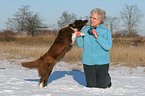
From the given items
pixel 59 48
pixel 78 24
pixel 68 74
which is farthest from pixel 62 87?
pixel 68 74

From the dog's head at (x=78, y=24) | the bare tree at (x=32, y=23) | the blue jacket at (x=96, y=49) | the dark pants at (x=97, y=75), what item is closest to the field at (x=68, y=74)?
the dark pants at (x=97, y=75)

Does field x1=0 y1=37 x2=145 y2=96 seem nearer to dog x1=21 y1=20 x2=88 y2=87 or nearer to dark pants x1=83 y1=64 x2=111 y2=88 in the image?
dark pants x1=83 y1=64 x2=111 y2=88

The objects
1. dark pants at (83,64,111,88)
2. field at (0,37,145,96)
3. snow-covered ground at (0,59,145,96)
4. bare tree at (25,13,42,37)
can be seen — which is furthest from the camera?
bare tree at (25,13,42,37)

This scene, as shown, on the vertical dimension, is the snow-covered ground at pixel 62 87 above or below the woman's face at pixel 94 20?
below

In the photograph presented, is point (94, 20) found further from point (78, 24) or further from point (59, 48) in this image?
point (59, 48)

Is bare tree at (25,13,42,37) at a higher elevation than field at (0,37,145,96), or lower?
higher

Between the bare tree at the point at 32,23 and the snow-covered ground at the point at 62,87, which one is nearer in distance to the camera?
the snow-covered ground at the point at 62,87

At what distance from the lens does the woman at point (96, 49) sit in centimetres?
403

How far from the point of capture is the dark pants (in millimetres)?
4141

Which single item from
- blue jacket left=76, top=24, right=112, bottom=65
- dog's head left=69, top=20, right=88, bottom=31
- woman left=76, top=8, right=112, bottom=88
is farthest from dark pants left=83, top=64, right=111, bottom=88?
dog's head left=69, top=20, right=88, bottom=31

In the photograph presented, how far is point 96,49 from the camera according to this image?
160 inches

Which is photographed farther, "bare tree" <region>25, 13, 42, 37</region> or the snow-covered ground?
"bare tree" <region>25, 13, 42, 37</region>

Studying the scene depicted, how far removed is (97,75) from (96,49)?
636 mm

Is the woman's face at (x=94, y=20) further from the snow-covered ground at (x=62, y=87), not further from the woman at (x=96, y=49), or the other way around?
the snow-covered ground at (x=62, y=87)
